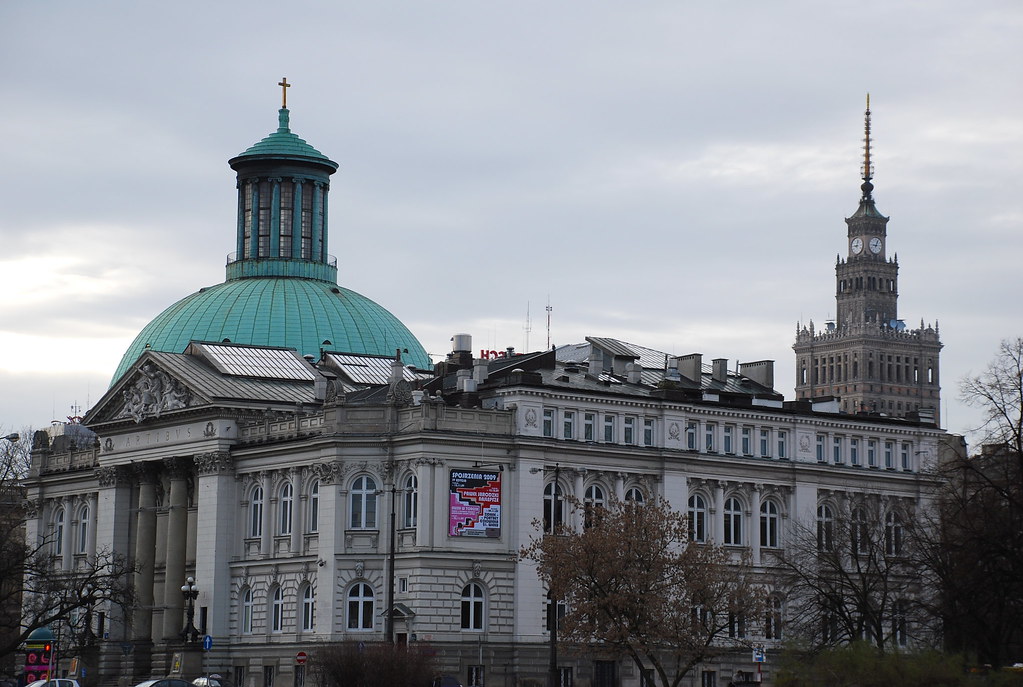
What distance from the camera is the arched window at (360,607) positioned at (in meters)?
108

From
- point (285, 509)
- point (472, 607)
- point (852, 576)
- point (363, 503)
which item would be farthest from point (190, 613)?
point (852, 576)

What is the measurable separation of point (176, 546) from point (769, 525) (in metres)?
36.3

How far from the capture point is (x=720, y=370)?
417 ft

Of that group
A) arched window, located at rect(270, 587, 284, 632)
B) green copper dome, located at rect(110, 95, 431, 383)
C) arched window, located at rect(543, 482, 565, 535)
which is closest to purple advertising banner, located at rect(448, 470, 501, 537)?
arched window, located at rect(543, 482, 565, 535)

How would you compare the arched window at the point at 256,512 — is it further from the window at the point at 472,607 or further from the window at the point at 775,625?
the window at the point at 775,625

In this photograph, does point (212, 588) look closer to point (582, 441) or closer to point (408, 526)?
point (408, 526)

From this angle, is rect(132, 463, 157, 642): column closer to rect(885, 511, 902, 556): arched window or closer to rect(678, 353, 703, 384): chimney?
rect(678, 353, 703, 384): chimney

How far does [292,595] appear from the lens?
112438 mm

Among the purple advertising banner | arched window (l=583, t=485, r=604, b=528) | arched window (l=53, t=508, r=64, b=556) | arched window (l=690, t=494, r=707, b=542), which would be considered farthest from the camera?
arched window (l=53, t=508, r=64, b=556)

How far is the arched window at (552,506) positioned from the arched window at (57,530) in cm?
4327

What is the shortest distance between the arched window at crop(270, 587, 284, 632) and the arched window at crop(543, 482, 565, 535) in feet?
52.2

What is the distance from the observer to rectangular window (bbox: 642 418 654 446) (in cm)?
11506

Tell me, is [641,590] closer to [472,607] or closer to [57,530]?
Result: [472,607]

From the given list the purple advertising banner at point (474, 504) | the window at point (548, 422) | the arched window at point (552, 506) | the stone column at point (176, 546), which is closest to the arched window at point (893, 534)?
the arched window at point (552, 506)
